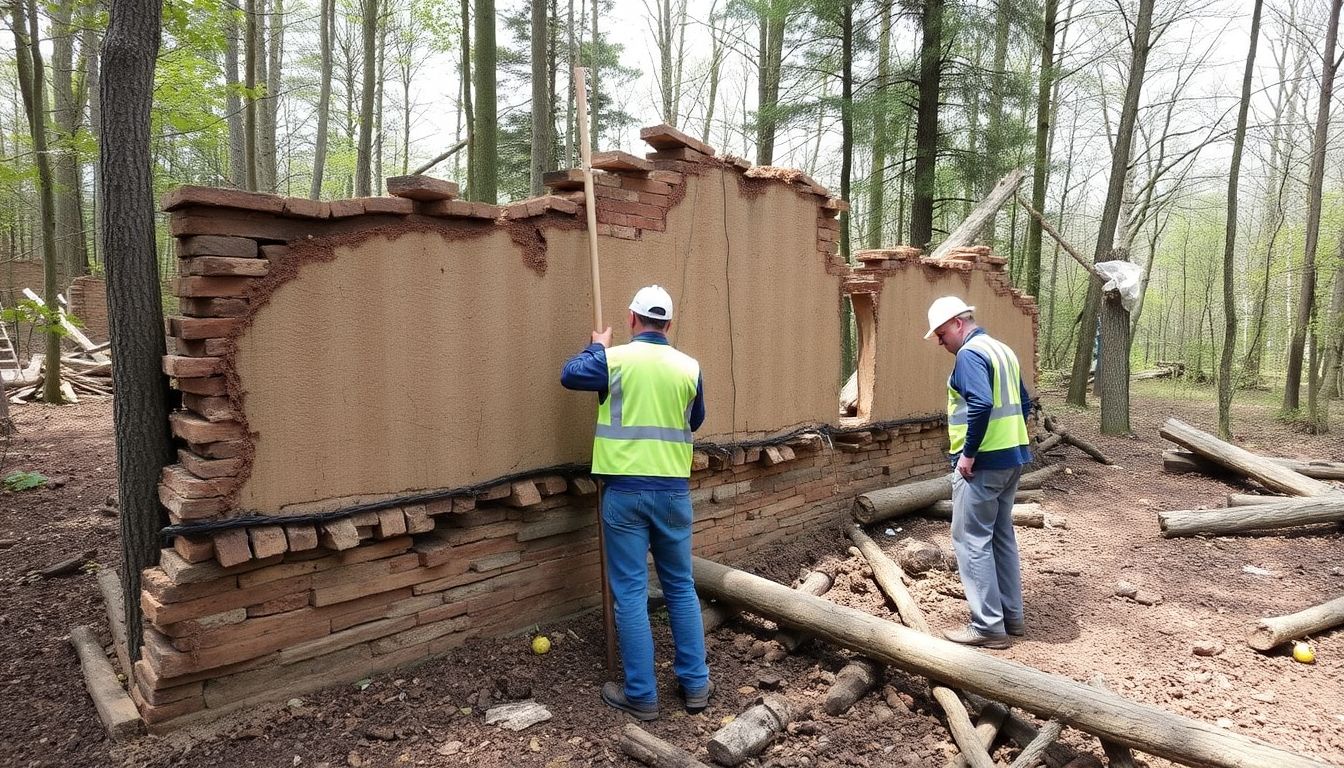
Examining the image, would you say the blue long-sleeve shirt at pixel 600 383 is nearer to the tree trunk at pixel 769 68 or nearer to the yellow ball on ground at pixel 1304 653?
the yellow ball on ground at pixel 1304 653

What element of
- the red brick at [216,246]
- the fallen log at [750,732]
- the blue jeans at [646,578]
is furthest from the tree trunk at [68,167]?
the fallen log at [750,732]

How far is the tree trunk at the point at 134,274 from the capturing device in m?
3.49

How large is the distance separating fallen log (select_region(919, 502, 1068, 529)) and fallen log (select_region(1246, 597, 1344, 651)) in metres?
2.20

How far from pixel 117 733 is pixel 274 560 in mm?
969

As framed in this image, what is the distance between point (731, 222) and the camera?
557 centimetres

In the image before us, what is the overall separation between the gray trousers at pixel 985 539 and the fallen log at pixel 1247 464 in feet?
15.0

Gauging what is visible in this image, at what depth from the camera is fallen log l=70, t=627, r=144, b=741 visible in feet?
10.8

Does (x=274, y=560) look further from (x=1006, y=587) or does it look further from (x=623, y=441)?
(x=1006, y=587)

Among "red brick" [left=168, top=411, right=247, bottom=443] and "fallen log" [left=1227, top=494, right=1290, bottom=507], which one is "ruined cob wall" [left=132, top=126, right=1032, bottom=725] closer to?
"red brick" [left=168, top=411, right=247, bottom=443]

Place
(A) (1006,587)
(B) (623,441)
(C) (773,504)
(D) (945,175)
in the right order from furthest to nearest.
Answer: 1. (D) (945,175)
2. (C) (773,504)
3. (A) (1006,587)
4. (B) (623,441)

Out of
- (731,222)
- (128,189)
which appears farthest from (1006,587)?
(128,189)

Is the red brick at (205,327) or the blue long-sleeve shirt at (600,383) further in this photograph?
the blue long-sleeve shirt at (600,383)

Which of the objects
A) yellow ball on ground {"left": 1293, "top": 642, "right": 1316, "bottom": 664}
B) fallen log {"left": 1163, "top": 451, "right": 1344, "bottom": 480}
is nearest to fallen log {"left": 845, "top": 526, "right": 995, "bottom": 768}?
yellow ball on ground {"left": 1293, "top": 642, "right": 1316, "bottom": 664}

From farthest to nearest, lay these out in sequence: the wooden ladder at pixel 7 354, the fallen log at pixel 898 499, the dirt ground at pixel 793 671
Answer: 1. the wooden ladder at pixel 7 354
2. the fallen log at pixel 898 499
3. the dirt ground at pixel 793 671
